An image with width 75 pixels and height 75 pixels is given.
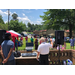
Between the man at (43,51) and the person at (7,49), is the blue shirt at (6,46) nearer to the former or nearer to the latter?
the person at (7,49)

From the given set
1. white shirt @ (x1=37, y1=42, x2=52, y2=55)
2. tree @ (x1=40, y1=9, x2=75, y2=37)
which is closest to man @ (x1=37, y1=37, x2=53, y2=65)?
white shirt @ (x1=37, y1=42, x2=52, y2=55)

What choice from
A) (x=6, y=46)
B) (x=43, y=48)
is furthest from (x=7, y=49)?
(x=43, y=48)

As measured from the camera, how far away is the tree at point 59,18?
80.2 feet

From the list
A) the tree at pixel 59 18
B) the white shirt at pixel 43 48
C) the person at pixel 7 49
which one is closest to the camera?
the person at pixel 7 49

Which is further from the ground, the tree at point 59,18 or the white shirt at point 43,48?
the tree at point 59,18

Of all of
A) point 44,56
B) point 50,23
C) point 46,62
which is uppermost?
point 50,23

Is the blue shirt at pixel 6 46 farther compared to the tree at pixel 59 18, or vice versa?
the tree at pixel 59 18

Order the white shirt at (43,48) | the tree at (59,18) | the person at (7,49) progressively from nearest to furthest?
the person at (7,49) → the white shirt at (43,48) → the tree at (59,18)

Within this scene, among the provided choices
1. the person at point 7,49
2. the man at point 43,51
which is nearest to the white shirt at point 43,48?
the man at point 43,51
